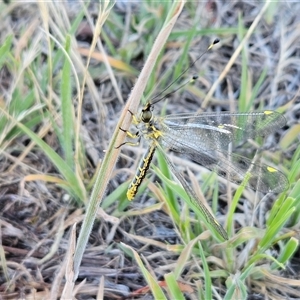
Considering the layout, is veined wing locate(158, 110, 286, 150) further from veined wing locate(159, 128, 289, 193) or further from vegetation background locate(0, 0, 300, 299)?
vegetation background locate(0, 0, 300, 299)

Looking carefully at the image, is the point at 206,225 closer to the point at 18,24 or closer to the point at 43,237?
the point at 43,237

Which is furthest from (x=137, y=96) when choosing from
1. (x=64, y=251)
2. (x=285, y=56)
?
(x=285, y=56)

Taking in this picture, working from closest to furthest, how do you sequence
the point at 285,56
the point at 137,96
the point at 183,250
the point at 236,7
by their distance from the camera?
1. the point at 137,96
2. the point at 183,250
3. the point at 285,56
4. the point at 236,7

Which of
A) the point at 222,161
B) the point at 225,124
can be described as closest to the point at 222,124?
the point at 225,124

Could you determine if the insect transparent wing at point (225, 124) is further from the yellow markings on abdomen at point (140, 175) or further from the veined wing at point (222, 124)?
the yellow markings on abdomen at point (140, 175)

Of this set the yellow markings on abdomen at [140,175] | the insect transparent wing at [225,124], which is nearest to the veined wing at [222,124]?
the insect transparent wing at [225,124]

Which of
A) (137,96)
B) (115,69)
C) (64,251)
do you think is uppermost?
(137,96)
